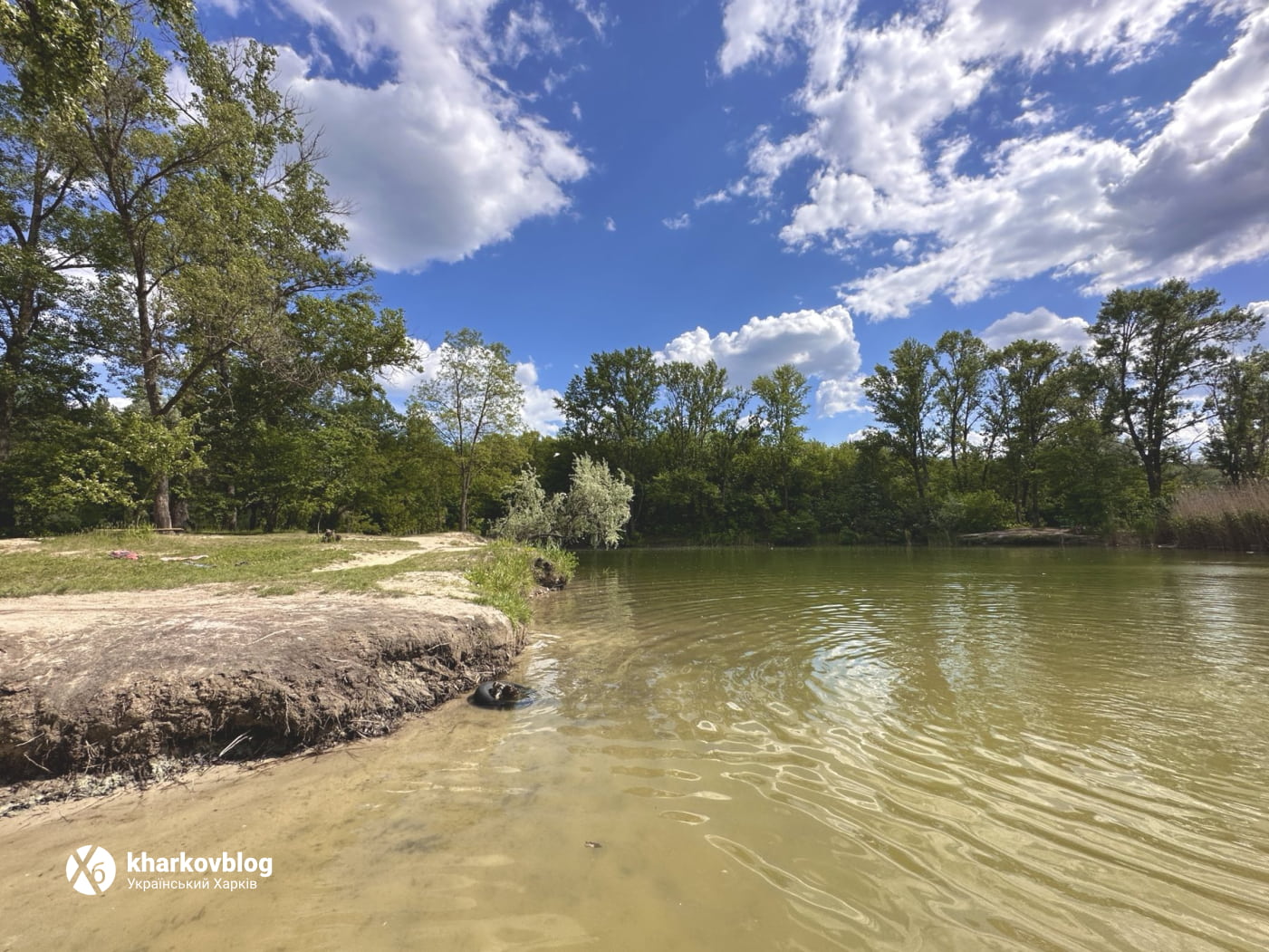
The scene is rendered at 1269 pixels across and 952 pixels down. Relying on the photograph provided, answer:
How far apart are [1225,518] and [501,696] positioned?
26.9m

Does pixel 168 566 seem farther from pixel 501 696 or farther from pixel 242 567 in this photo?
pixel 501 696

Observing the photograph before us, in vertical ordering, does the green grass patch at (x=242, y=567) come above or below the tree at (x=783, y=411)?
below

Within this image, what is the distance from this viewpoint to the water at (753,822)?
2043 millimetres

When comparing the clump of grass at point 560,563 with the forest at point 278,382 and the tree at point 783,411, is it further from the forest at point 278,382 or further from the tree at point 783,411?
the tree at point 783,411

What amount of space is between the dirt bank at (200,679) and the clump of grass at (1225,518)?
26.3 meters

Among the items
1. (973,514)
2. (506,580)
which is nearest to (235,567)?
(506,580)

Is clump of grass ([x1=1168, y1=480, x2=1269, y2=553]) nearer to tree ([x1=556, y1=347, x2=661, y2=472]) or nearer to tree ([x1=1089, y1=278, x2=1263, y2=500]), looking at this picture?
tree ([x1=1089, y1=278, x2=1263, y2=500])

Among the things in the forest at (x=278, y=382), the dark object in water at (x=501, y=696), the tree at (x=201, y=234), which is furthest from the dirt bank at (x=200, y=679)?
the tree at (x=201, y=234)

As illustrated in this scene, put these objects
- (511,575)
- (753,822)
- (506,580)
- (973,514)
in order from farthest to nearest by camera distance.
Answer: (973,514), (511,575), (506,580), (753,822)

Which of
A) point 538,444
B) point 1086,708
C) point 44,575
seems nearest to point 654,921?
point 1086,708

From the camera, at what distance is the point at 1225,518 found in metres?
18.6

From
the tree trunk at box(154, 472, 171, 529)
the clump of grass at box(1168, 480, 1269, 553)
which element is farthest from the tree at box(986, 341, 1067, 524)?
the tree trunk at box(154, 472, 171, 529)

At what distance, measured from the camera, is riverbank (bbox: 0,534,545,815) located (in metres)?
3.21

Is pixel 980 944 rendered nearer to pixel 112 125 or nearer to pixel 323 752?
pixel 323 752
